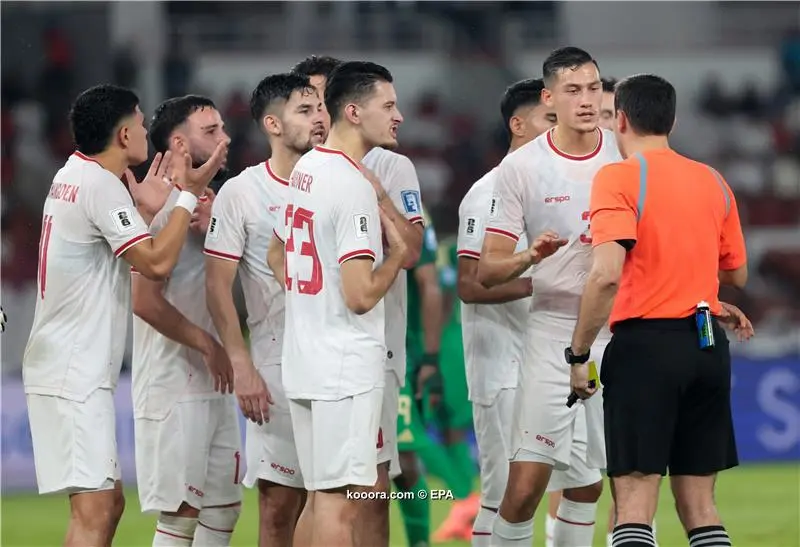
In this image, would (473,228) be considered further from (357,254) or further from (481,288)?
(357,254)

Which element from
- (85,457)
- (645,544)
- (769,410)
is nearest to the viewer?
(645,544)

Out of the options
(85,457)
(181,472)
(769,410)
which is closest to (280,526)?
(181,472)

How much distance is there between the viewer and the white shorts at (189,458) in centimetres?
645

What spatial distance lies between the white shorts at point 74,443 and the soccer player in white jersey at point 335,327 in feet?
2.71

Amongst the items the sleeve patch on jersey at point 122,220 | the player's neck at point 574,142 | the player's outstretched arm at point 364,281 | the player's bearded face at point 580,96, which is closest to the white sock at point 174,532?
the sleeve patch on jersey at point 122,220

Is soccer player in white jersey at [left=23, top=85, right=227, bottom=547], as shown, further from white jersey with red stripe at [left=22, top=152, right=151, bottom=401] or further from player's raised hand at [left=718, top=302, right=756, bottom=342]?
player's raised hand at [left=718, top=302, right=756, bottom=342]

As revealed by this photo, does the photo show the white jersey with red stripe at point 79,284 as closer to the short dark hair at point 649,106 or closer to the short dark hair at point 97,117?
the short dark hair at point 97,117

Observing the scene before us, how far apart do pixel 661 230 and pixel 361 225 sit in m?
1.19

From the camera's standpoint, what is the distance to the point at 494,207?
6422 millimetres

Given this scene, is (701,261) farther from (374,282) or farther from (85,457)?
(85,457)

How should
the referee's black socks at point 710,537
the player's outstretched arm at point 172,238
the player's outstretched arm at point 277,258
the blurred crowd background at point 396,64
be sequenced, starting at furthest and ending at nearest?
the blurred crowd background at point 396,64
the player's outstretched arm at point 277,258
the player's outstretched arm at point 172,238
the referee's black socks at point 710,537

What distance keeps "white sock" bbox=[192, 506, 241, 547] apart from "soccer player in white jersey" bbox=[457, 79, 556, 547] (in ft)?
4.31

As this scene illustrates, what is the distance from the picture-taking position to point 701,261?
5309 mm

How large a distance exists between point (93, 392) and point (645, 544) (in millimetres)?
2399
